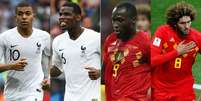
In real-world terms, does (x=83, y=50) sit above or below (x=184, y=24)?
below

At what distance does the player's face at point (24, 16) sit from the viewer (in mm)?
4805

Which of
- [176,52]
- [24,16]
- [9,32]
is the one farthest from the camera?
[9,32]

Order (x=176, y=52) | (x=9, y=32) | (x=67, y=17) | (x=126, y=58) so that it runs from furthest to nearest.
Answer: (x=9, y=32)
(x=67, y=17)
(x=126, y=58)
(x=176, y=52)

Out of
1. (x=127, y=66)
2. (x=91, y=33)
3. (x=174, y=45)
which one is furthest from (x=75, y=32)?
(x=174, y=45)

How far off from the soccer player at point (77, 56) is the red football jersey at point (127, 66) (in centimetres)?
14

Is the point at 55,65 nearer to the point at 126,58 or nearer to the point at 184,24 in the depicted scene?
the point at 126,58

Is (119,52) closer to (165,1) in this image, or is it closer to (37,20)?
(37,20)

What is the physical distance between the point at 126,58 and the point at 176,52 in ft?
1.38

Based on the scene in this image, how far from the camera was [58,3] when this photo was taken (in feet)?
15.9

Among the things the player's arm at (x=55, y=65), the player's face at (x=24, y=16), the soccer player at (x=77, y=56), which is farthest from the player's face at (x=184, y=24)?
the player's face at (x=24, y=16)

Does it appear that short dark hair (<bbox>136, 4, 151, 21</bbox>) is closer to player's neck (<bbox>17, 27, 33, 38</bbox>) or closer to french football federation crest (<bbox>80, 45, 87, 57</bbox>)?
french football federation crest (<bbox>80, 45, 87, 57</bbox>)

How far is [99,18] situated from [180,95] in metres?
0.97

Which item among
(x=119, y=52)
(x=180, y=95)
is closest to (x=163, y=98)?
(x=180, y=95)

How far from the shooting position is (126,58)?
454 cm
